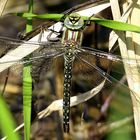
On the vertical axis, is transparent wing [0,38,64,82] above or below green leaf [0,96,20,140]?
above

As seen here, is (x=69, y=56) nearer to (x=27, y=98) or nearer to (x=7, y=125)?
(x=27, y=98)

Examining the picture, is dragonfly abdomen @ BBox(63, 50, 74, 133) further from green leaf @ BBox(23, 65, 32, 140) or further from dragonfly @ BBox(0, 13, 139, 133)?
green leaf @ BBox(23, 65, 32, 140)

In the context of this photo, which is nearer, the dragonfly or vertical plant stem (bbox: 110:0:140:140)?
vertical plant stem (bbox: 110:0:140:140)

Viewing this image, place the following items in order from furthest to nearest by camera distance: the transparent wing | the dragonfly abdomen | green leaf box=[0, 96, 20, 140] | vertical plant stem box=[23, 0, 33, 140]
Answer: the dragonfly abdomen
the transparent wing
vertical plant stem box=[23, 0, 33, 140]
green leaf box=[0, 96, 20, 140]

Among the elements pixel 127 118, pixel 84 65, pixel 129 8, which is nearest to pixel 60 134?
pixel 127 118

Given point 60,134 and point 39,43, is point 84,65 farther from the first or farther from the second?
point 60,134

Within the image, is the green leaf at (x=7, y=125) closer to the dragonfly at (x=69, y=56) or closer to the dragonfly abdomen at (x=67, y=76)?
the dragonfly at (x=69, y=56)

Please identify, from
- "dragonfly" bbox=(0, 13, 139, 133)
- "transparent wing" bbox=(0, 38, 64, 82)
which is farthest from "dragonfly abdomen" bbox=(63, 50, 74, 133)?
"transparent wing" bbox=(0, 38, 64, 82)

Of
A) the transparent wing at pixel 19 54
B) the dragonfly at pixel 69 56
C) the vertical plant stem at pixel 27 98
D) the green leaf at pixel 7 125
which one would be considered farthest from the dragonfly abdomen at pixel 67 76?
the green leaf at pixel 7 125
